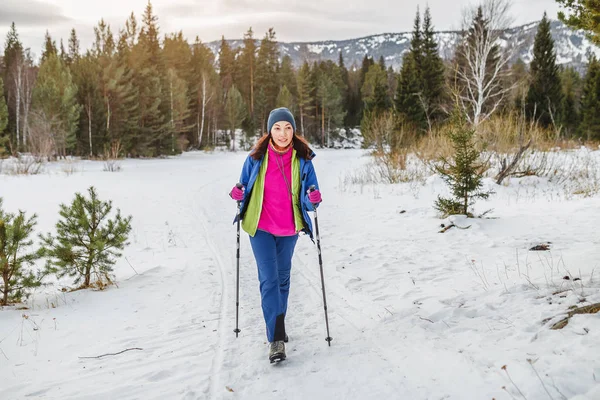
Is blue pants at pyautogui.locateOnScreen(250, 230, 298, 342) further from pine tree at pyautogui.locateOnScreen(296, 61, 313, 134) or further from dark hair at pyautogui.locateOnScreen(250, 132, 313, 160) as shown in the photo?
pine tree at pyautogui.locateOnScreen(296, 61, 313, 134)

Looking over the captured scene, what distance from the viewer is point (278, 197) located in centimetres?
377

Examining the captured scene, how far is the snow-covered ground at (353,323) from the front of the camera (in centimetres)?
301

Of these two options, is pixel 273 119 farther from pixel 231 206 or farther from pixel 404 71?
pixel 404 71

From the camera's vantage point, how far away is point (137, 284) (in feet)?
19.3

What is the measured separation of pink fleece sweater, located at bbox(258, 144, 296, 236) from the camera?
146 inches

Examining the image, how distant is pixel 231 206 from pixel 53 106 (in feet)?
69.3

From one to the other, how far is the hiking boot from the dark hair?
1.65 metres

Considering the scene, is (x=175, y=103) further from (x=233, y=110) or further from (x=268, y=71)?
(x=268, y=71)

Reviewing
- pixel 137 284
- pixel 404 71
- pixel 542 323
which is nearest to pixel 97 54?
pixel 404 71

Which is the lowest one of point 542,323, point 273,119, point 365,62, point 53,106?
point 542,323

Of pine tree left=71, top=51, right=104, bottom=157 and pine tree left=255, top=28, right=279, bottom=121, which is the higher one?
pine tree left=255, top=28, right=279, bottom=121

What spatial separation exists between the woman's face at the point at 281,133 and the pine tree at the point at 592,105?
3323 centimetres

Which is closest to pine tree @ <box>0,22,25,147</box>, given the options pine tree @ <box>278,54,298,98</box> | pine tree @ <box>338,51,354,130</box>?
pine tree @ <box>278,54,298,98</box>

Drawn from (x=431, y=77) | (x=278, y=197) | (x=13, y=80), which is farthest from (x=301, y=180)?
(x=13, y=80)
